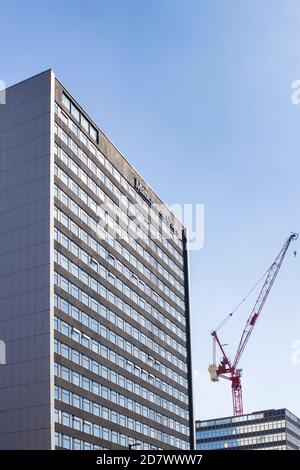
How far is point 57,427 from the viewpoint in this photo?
91062mm

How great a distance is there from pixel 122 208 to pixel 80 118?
15611 mm

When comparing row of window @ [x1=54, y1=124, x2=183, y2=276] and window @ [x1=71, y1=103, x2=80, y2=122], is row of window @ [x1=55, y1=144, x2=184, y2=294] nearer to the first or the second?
row of window @ [x1=54, y1=124, x2=183, y2=276]

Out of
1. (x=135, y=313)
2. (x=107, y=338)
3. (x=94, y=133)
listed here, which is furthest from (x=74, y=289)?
(x=94, y=133)

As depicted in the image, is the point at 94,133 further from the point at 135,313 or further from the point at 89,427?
the point at 89,427

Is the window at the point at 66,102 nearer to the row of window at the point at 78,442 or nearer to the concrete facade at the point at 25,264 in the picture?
the concrete facade at the point at 25,264

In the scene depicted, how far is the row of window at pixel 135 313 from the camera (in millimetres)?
101750

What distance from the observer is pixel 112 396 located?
107938 mm

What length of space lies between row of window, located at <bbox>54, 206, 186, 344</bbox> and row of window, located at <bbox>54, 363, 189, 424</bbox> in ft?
32.8

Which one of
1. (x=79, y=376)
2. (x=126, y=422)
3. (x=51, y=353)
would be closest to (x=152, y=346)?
(x=126, y=422)

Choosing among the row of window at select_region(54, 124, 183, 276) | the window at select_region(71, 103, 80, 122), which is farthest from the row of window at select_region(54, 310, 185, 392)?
the window at select_region(71, 103, 80, 122)

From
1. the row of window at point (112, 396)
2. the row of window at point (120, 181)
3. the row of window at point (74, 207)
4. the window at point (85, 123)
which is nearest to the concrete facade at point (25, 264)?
the row of window at point (74, 207)

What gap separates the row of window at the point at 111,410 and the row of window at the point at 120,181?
29.7m
